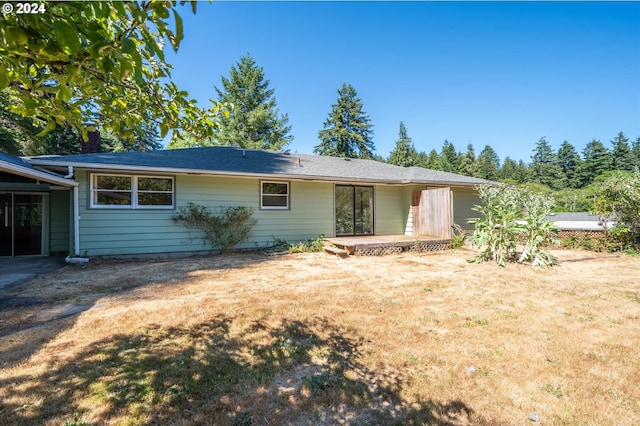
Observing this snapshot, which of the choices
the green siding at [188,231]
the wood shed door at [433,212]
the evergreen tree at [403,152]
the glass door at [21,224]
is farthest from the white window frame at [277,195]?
the evergreen tree at [403,152]

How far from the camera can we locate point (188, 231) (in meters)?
8.78

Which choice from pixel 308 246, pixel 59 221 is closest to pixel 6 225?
pixel 59 221

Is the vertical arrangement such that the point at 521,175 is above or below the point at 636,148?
below

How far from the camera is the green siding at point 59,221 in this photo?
876 cm

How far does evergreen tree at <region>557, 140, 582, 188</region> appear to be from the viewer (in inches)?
1742

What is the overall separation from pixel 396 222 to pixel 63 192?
37.4ft

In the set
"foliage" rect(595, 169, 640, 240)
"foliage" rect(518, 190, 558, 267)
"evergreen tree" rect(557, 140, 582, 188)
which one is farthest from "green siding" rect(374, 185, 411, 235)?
"evergreen tree" rect(557, 140, 582, 188)

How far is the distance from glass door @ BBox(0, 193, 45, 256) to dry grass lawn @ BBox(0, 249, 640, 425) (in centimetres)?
454

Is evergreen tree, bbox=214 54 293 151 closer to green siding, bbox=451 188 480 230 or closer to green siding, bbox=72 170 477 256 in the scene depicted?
green siding, bbox=72 170 477 256

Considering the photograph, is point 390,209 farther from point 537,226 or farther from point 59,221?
point 59,221

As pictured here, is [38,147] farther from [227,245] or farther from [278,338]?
[278,338]

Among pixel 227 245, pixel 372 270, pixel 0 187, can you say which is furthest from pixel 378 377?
pixel 0 187

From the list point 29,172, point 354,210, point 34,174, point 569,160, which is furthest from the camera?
point 569,160

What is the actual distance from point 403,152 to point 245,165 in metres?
33.5
